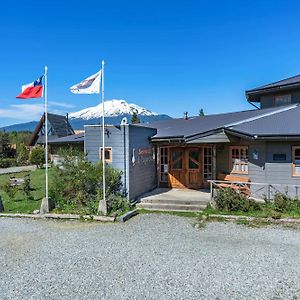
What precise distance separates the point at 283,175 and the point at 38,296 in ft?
31.5

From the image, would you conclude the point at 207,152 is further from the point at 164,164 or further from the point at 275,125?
the point at 275,125

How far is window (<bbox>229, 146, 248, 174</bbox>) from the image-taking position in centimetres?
1278

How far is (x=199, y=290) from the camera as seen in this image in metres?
5.02

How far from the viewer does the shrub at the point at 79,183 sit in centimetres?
1116

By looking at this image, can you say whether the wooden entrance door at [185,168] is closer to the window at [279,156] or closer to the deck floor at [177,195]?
the deck floor at [177,195]

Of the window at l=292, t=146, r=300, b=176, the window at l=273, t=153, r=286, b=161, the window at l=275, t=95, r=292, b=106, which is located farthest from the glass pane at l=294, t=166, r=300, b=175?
the window at l=275, t=95, r=292, b=106

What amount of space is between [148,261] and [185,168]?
28.3 feet

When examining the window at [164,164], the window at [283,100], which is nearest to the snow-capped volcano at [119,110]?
the window at [283,100]

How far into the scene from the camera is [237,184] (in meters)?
12.4

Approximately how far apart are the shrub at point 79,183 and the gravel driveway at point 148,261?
1946mm

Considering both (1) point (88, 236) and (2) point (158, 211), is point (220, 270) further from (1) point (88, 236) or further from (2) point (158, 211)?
(2) point (158, 211)

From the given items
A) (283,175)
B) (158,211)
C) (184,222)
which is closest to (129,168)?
(158,211)

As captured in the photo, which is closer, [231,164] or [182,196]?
[182,196]

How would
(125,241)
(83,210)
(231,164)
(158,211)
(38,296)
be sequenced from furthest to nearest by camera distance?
(231,164) → (158,211) → (83,210) → (125,241) → (38,296)
